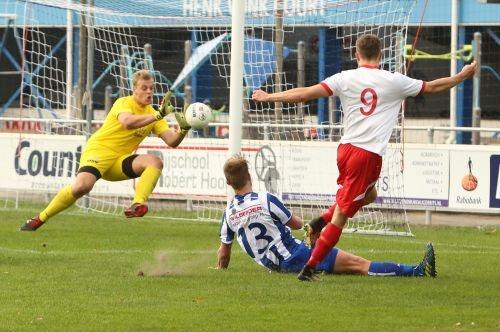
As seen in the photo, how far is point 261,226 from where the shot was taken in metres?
11.8

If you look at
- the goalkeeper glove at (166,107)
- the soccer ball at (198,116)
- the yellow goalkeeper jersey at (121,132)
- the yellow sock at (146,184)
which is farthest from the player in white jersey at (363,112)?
the yellow goalkeeper jersey at (121,132)

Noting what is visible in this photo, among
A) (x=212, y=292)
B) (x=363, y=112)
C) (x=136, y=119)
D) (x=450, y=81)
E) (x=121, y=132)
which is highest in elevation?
(x=450, y=81)

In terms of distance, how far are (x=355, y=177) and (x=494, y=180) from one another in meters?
8.10

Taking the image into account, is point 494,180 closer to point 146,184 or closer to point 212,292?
point 146,184

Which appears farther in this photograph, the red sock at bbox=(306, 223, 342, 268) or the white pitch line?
the white pitch line

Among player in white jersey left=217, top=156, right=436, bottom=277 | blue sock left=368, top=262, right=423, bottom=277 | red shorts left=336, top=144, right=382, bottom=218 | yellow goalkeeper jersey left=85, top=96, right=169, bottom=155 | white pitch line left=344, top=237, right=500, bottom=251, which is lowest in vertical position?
white pitch line left=344, top=237, right=500, bottom=251

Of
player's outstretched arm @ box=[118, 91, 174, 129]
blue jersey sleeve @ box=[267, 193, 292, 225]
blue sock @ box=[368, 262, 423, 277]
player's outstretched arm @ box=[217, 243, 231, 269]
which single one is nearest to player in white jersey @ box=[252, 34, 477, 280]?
blue jersey sleeve @ box=[267, 193, 292, 225]

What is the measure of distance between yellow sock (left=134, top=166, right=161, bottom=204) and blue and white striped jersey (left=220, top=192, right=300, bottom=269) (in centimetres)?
213

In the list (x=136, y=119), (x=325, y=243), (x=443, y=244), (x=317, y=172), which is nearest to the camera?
(x=325, y=243)

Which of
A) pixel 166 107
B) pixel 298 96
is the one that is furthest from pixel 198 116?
pixel 298 96

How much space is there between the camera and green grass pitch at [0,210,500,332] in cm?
931

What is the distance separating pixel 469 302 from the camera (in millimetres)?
10375

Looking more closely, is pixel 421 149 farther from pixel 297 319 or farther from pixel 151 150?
pixel 297 319

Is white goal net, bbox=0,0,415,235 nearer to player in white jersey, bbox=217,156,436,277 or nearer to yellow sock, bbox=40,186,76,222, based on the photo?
yellow sock, bbox=40,186,76,222
